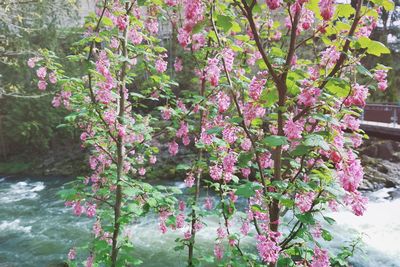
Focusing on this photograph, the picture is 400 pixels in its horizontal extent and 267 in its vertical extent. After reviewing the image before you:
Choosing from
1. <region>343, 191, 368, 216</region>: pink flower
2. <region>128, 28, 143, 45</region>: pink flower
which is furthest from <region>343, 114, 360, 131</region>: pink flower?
<region>128, 28, 143, 45</region>: pink flower

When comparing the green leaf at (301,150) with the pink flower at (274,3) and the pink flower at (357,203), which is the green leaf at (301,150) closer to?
the pink flower at (357,203)

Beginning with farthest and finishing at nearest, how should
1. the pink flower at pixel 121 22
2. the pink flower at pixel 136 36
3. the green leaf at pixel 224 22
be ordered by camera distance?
the pink flower at pixel 136 36
the pink flower at pixel 121 22
the green leaf at pixel 224 22

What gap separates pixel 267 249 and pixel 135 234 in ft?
24.3

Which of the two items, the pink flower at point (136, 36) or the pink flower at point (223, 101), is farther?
the pink flower at point (136, 36)

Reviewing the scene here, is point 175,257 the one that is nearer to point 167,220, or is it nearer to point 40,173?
point 167,220

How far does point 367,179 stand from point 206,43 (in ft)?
38.7

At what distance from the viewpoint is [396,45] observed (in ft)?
73.8

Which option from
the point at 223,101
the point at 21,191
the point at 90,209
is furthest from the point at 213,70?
the point at 21,191

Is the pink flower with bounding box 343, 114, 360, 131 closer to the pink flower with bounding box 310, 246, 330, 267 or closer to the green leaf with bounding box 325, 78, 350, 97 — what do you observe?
the green leaf with bounding box 325, 78, 350, 97

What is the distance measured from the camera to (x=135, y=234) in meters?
8.81

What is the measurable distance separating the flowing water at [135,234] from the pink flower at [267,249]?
5275 millimetres

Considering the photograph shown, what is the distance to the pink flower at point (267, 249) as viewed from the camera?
6.22ft

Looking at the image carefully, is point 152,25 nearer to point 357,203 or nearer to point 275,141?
point 275,141

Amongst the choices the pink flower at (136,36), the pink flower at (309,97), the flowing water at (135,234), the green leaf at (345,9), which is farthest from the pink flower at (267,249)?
the flowing water at (135,234)
